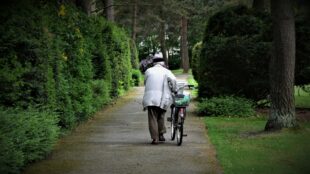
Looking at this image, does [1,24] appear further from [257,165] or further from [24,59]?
[257,165]

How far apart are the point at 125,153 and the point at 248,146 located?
96.1 inches

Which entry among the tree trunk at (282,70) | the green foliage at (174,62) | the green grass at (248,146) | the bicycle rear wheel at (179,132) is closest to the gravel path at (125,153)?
the bicycle rear wheel at (179,132)

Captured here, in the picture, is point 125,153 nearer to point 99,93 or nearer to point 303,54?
point 99,93

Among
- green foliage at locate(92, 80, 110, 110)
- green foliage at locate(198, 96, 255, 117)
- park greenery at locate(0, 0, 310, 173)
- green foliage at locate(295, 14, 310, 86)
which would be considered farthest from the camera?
green foliage at locate(295, 14, 310, 86)

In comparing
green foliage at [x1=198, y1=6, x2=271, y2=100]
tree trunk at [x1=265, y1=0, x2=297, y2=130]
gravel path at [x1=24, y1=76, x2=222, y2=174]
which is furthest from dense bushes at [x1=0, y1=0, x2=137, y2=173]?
green foliage at [x1=198, y1=6, x2=271, y2=100]

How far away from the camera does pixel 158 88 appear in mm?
11297

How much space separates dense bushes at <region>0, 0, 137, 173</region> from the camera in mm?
8330

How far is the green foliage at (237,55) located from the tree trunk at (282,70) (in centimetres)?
613

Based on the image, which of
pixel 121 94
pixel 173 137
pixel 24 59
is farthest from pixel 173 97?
pixel 121 94

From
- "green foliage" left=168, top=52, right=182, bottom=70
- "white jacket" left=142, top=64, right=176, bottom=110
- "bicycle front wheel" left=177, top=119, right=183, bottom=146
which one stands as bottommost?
"green foliage" left=168, top=52, right=182, bottom=70

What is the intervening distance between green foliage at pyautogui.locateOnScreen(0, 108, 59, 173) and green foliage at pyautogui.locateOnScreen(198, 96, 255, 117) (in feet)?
26.6

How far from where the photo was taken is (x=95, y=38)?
18.5 metres

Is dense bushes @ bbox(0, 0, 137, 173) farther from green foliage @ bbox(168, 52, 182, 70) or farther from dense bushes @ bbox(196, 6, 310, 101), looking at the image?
green foliage @ bbox(168, 52, 182, 70)

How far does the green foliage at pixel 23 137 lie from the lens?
23.8 ft
